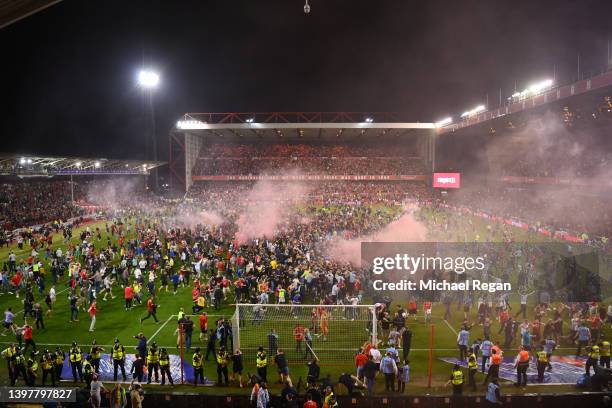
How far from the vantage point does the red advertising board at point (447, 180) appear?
37.9 m

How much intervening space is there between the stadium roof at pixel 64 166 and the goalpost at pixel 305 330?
985 inches

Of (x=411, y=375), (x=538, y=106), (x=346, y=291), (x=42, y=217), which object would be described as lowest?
(x=411, y=375)

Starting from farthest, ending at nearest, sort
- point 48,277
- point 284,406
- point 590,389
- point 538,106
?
point 538,106 → point 48,277 → point 590,389 → point 284,406

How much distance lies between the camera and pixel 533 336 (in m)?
11.1

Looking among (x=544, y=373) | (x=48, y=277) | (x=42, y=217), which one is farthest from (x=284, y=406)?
(x=42, y=217)

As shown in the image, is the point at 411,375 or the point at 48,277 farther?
the point at 48,277

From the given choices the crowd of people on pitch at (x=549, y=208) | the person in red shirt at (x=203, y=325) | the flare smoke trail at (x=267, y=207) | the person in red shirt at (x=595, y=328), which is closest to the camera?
the person in red shirt at (x=595, y=328)

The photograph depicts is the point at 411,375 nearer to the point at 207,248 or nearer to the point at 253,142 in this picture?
the point at 207,248

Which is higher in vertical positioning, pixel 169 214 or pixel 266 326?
pixel 169 214

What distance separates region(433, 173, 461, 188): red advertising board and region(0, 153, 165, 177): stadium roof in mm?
31016

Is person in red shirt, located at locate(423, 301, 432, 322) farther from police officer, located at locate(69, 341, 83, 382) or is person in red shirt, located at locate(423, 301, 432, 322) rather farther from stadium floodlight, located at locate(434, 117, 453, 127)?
stadium floodlight, located at locate(434, 117, 453, 127)

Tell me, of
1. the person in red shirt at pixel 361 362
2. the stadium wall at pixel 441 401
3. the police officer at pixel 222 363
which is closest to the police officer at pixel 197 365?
the police officer at pixel 222 363

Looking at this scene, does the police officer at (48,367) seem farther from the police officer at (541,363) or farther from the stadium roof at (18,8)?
the police officer at (541,363)

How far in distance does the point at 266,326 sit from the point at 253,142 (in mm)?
40976
